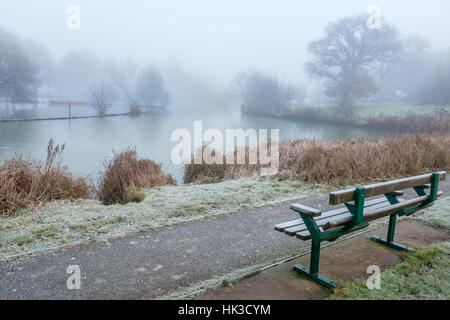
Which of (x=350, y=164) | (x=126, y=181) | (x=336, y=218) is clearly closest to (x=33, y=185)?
(x=126, y=181)

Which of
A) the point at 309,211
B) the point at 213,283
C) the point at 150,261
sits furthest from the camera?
the point at 150,261

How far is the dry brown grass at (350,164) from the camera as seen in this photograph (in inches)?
306

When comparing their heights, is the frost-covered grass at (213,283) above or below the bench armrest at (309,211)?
below

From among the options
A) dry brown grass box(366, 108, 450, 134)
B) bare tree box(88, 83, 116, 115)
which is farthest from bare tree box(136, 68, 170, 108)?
dry brown grass box(366, 108, 450, 134)

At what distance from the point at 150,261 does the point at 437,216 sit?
3941mm

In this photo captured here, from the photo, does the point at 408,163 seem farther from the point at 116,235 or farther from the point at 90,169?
the point at 90,169

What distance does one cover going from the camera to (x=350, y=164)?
8258mm

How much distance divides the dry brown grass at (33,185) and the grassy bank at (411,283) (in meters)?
4.57

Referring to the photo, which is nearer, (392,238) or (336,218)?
(336,218)

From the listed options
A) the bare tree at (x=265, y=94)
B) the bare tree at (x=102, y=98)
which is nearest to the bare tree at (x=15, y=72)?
the bare tree at (x=102, y=98)

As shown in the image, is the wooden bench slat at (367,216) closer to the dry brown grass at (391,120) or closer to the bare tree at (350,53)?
the dry brown grass at (391,120)

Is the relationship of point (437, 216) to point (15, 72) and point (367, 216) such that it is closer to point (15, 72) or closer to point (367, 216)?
point (367, 216)
